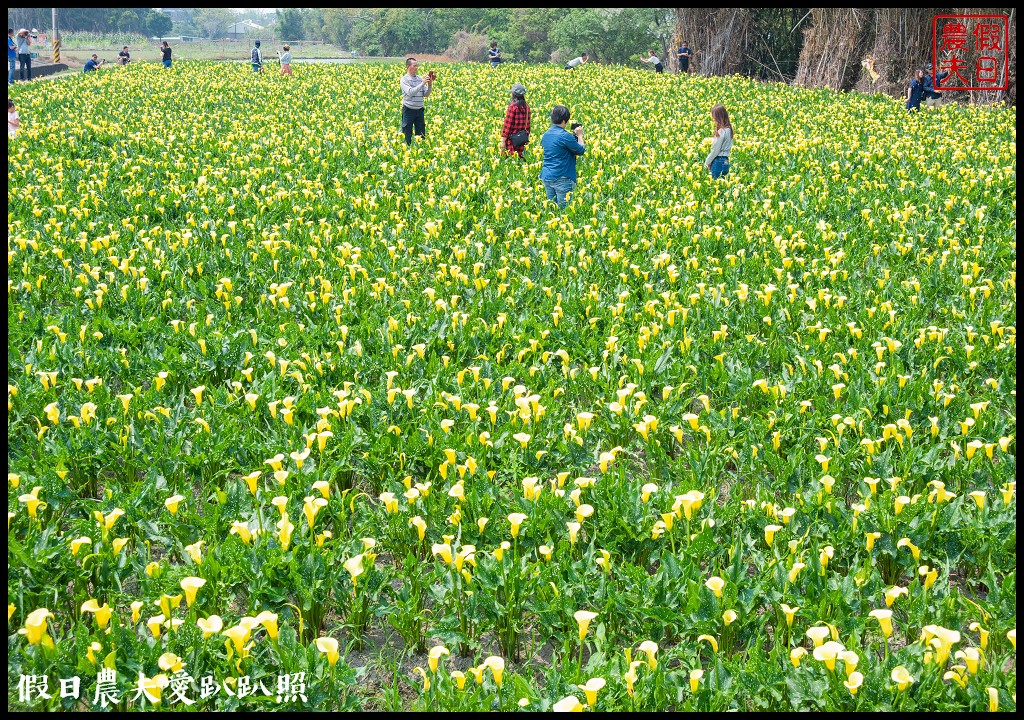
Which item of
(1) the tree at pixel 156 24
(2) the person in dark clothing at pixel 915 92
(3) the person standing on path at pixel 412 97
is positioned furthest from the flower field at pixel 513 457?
(1) the tree at pixel 156 24

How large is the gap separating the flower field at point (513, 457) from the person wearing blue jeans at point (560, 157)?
635 mm

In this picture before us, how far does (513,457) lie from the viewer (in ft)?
15.5

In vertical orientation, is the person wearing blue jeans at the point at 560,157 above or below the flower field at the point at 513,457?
above

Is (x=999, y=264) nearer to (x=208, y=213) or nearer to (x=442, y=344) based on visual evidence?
(x=442, y=344)

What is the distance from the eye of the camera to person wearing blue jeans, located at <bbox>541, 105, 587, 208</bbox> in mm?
10547

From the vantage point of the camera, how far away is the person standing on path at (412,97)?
584 inches

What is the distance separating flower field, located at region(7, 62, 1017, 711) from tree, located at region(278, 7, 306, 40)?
118m

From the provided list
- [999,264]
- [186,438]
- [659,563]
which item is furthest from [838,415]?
[999,264]

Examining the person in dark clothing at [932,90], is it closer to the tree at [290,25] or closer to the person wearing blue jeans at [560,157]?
the person wearing blue jeans at [560,157]

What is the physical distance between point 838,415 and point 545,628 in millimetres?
2350

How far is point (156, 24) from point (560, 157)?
114030 mm

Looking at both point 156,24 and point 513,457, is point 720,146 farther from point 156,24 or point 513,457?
point 156,24

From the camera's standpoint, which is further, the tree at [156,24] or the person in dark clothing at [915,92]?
the tree at [156,24]

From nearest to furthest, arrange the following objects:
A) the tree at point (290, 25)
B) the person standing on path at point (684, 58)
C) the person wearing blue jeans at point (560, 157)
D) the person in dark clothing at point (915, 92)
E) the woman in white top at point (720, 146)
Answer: the person wearing blue jeans at point (560, 157)
the woman in white top at point (720, 146)
the person in dark clothing at point (915, 92)
the person standing on path at point (684, 58)
the tree at point (290, 25)
